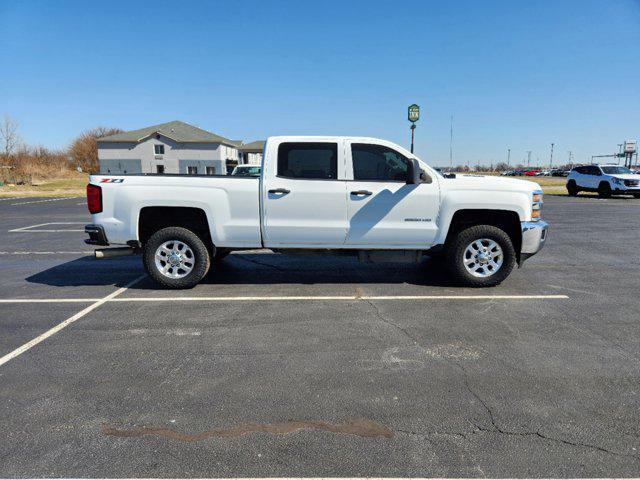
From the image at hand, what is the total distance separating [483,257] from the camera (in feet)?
19.4

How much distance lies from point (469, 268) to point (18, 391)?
5282 millimetres

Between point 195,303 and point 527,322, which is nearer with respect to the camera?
point 527,322

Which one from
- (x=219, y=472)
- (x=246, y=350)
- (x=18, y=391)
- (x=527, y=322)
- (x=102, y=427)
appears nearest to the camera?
(x=219, y=472)

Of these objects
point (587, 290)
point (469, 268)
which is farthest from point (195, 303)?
point (587, 290)

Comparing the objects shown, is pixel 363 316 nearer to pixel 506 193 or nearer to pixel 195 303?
pixel 195 303

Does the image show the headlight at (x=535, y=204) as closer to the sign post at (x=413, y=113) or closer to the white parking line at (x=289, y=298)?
the white parking line at (x=289, y=298)

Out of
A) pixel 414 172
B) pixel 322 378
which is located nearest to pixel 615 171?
pixel 414 172

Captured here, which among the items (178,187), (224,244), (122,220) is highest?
(178,187)

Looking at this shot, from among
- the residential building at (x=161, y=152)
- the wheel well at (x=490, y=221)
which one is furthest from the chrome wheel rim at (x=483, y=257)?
the residential building at (x=161, y=152)

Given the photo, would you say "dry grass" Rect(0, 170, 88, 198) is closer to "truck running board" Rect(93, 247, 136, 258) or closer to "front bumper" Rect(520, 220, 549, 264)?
"truck running board" Rect(93, 247, 136, 258)

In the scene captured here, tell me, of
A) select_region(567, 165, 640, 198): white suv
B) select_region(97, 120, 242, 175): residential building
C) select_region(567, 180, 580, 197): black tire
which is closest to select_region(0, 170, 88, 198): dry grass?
select_region(97, 120, 242, 175): residential building

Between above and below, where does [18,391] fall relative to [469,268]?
below

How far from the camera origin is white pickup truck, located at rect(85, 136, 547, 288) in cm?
568

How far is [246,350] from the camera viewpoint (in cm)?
396
